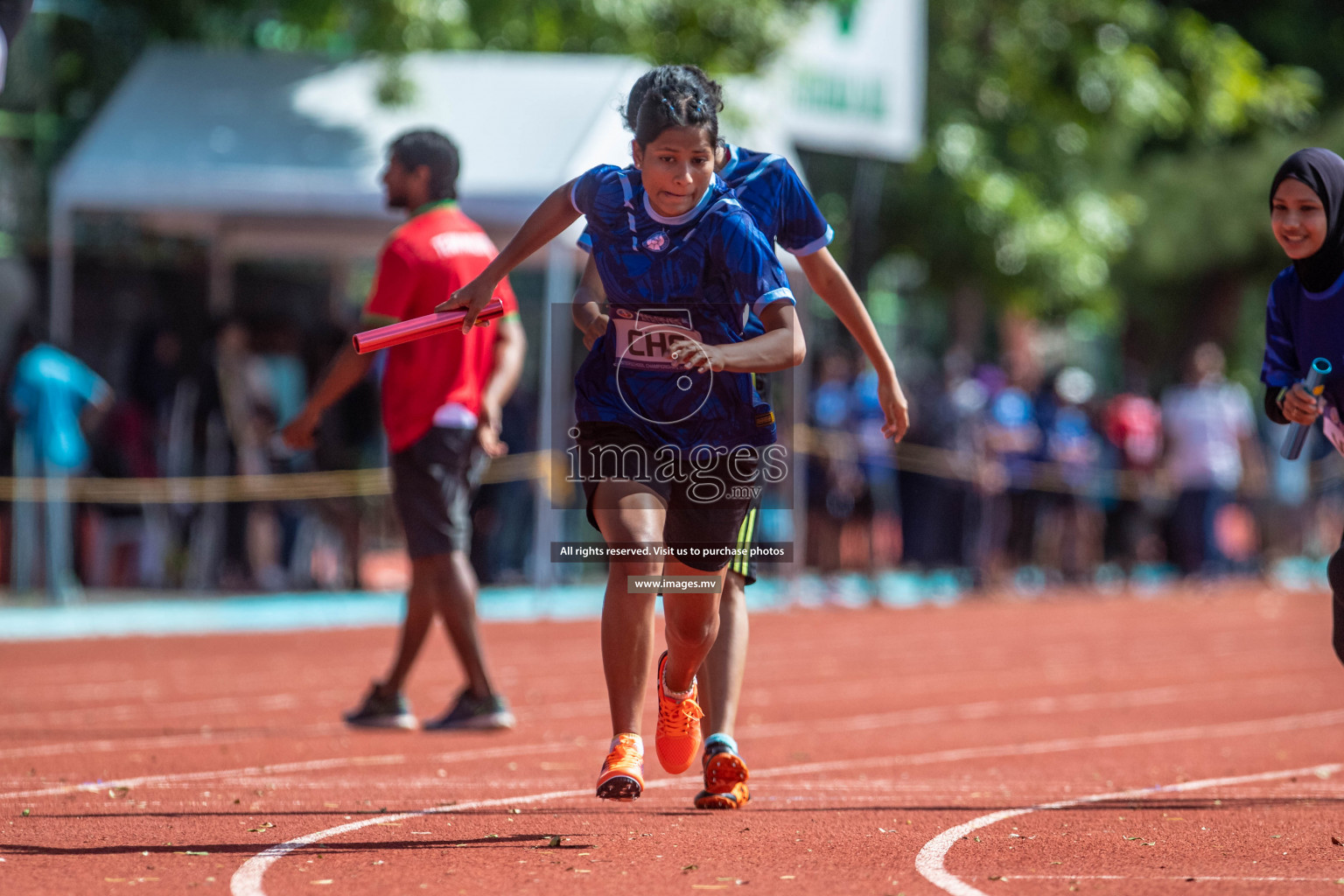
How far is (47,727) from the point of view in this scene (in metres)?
8.23

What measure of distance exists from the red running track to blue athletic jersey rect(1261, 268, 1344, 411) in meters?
1.34

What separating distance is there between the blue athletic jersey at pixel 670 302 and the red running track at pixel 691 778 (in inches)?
44.8

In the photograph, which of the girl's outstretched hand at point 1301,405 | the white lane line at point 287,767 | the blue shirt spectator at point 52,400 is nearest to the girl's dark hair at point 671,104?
the girl's outstretched hand at point 1301,405

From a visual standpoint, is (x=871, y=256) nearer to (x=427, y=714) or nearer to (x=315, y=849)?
(x=427, y=714)

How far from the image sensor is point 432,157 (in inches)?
314

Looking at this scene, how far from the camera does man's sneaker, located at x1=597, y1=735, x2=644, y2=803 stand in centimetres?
506

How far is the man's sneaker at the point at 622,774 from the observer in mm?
5059

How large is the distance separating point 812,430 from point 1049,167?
21.6ft

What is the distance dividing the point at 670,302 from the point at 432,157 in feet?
9.81

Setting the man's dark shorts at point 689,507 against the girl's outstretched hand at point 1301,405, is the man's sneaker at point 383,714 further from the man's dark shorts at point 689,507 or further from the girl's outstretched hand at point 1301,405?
the girl's outstretched hand at point 1301,405

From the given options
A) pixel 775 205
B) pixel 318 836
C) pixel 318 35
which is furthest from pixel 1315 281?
pixel 318 35

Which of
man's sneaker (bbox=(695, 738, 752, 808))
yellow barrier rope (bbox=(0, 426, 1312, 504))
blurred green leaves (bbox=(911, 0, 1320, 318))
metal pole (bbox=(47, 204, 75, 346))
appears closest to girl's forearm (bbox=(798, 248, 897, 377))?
man's sneaker (bbox=(695, 738, 752, 808))

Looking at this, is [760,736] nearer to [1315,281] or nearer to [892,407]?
[892,407]

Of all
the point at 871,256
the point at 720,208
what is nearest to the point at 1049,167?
the point at 871,256
